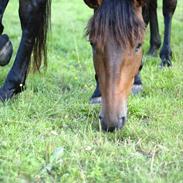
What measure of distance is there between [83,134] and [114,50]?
0.65 meters

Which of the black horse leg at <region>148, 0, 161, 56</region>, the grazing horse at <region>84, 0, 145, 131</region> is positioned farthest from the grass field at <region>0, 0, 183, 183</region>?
the black horse leg at <region>148, 0, 161, 56</region>

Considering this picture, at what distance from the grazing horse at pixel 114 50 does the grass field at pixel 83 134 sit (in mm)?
231

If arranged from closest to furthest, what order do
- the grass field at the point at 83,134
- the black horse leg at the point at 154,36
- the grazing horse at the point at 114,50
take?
1. the grass field at the point at 83,134
2. the grazing horse at the point at 114,50
3. the black horse leg at the point at 154,36

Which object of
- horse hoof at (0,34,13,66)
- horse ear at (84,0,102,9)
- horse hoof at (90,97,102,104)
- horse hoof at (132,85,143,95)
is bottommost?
horse hoof at (132,85,143,95)

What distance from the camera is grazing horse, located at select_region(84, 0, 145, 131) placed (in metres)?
3.37

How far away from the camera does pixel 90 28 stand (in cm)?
351

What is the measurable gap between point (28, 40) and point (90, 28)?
1026mm

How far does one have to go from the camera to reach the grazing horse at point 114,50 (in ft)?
11.0

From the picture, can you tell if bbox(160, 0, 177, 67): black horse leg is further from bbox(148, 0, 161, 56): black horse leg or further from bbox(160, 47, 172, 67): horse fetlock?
bbox(148, 0, 161, 56): black horse leg

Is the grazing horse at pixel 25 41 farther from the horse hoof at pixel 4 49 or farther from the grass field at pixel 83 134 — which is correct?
the horse hoof at pixel 4 49

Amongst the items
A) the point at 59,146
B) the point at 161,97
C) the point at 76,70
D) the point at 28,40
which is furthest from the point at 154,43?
the point at 59,146

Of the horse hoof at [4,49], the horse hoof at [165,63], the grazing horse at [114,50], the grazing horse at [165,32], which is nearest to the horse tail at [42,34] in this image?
the horse hoof at [4,49]

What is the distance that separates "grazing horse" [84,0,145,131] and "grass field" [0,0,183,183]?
23 cm

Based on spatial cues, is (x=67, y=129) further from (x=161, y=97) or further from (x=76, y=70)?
(x=76, y=70)
